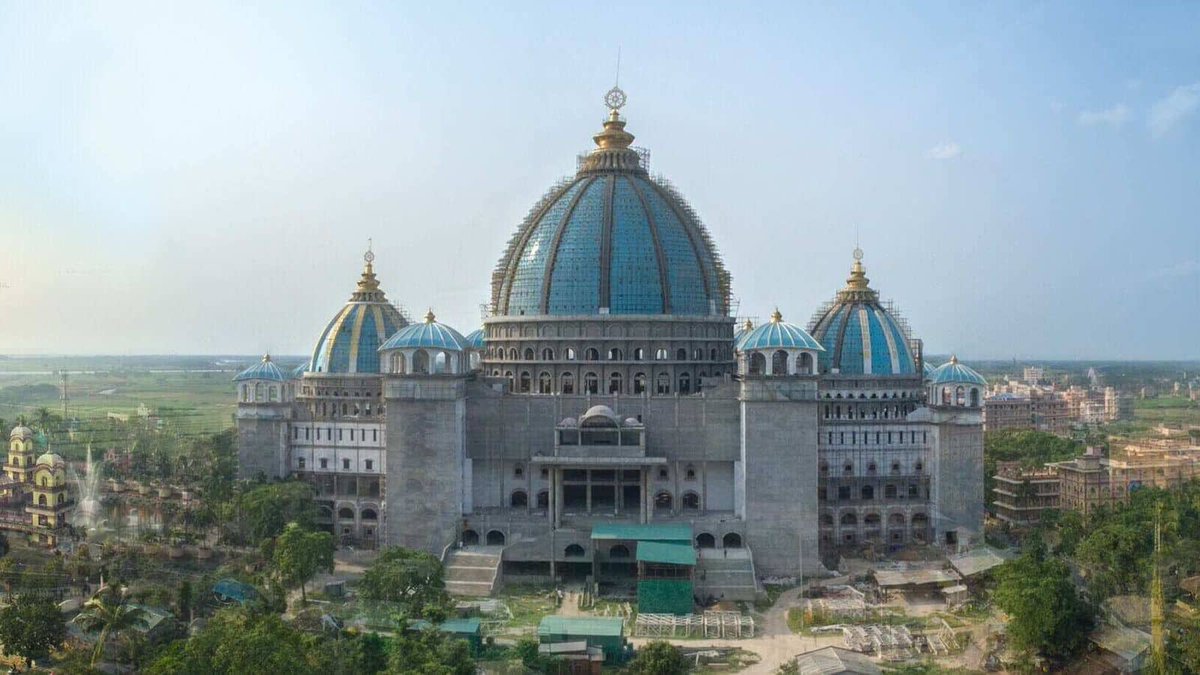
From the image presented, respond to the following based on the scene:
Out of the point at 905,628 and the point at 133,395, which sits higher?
the point at 133,395

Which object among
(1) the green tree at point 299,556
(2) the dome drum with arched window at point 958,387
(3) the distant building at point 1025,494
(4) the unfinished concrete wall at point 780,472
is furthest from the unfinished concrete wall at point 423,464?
(3) the distant building at point 1025,494

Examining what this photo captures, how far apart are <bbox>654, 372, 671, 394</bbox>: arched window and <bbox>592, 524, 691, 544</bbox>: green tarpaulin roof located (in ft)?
35.1

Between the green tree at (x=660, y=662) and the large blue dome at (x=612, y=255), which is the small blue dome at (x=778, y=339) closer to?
the large blue dome at (x=612, y=255)

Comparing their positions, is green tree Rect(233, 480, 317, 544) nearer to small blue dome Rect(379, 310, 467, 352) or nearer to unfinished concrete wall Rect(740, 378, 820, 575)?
small blue dome Rect(379, 310, 467, 352)

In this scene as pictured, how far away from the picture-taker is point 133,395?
74.7 m

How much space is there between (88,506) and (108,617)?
82.4ft

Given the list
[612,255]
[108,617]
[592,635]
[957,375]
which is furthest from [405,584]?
[957,375]

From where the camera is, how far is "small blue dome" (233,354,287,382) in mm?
61688

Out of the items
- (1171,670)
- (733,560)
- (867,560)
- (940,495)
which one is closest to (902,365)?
(940,495)

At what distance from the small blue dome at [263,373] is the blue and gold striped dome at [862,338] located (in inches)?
1311

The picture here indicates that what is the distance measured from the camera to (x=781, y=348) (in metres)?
51.8

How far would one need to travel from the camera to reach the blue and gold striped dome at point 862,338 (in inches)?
2467

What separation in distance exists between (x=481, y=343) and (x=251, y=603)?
34.2m

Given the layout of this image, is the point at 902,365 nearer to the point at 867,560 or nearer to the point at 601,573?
the point at 867,560
